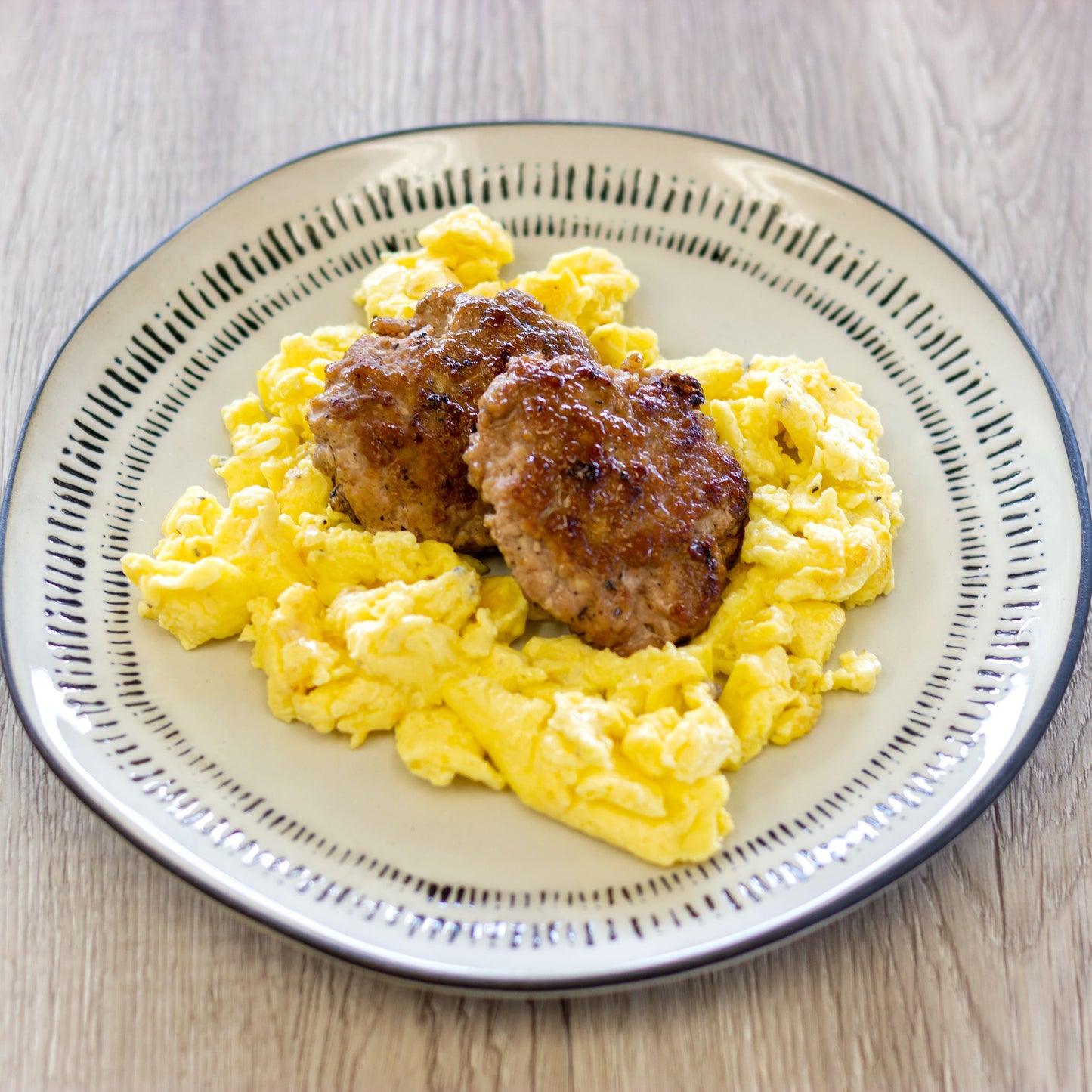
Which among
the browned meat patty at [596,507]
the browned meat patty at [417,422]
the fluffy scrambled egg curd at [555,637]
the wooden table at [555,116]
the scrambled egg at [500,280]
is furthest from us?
the scrambled egg at [500,280]

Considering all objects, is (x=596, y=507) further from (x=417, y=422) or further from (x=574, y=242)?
(x=574, y=242)

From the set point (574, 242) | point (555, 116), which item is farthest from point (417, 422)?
point (555, 116)

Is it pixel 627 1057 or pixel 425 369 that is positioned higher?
pixel 425 369

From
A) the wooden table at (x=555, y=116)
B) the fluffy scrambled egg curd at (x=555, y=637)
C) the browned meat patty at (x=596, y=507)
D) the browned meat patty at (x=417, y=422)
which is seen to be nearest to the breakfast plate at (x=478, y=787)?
the fluffy scrambled egg curd at (x=555, y=637)

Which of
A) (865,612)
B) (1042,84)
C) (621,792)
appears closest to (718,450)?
(865,612)

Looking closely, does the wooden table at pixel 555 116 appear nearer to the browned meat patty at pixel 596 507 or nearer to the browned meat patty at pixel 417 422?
the browned meat patty at pixel 596 507

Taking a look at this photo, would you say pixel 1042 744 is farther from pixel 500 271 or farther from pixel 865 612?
pixel 500 271
